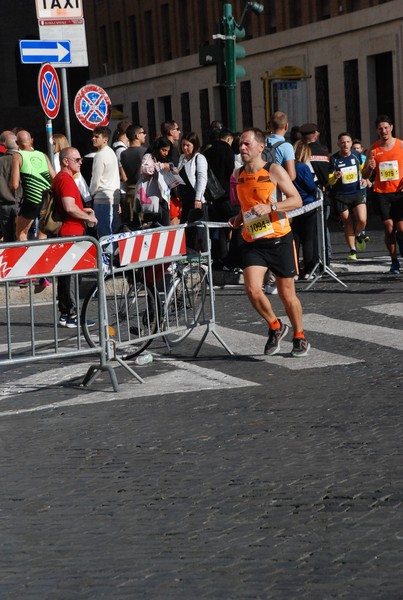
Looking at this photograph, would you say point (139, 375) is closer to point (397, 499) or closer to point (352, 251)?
point (397, 499)

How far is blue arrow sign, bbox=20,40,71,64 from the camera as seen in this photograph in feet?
59.2

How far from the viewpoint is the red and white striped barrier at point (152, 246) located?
34.1 feet

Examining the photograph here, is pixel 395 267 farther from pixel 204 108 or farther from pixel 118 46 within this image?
pixel 118 46

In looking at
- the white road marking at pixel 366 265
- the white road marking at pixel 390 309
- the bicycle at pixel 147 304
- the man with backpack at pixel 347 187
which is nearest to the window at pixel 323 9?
the man with backpack at pixel 347 187

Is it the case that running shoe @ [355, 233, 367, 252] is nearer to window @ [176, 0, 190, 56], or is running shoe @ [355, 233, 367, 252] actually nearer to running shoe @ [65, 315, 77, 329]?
running shoe @ [65, 315, 77, 329]

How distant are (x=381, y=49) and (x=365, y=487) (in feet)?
115

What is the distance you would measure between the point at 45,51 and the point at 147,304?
8.16m

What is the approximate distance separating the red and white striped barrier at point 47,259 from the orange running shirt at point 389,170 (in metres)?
7.59

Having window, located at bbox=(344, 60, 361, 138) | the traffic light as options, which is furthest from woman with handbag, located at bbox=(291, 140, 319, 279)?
window, located at bbox=(344, 60, 361, 138)

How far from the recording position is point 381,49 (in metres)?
40.3

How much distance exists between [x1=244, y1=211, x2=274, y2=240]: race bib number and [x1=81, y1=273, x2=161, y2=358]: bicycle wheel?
87cm

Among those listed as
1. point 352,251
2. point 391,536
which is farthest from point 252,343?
point 352,251

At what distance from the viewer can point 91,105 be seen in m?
21.1

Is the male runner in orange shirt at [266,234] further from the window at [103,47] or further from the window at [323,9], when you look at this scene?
the window at [103,47]
